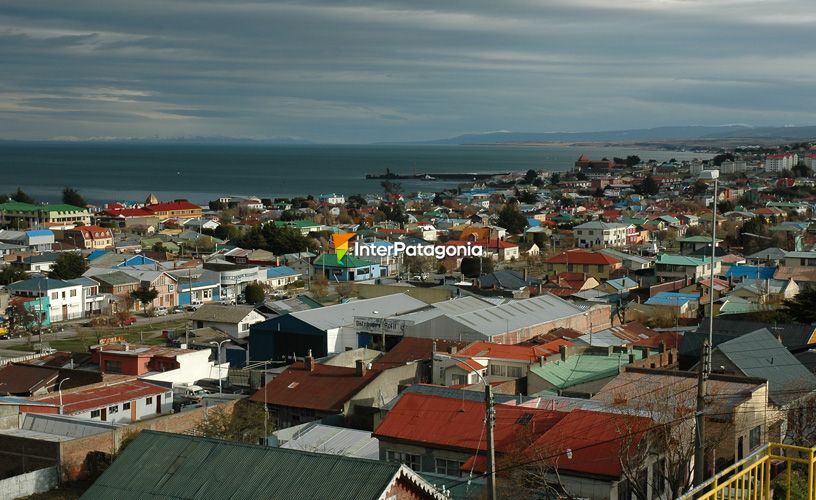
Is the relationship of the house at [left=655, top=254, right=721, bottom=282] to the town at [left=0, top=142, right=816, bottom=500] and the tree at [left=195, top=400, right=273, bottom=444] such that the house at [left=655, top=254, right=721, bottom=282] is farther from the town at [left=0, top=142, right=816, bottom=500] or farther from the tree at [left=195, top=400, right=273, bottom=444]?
the tree at [left=195, top=400, right=273, bottom=444]

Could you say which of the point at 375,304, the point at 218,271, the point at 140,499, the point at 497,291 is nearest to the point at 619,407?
the point at 140,499

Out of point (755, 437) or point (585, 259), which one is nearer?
point (755, 437)

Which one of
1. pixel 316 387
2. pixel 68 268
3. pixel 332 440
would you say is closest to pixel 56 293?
pixel 68 268

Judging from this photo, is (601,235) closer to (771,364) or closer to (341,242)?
(341,242)

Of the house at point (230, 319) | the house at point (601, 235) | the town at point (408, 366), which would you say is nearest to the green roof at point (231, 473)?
the town at point (408, 366)

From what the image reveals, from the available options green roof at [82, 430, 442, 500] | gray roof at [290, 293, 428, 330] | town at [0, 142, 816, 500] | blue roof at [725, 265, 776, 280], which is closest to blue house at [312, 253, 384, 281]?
town at [0, 142, 816, 500]

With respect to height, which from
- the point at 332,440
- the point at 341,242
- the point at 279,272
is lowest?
the point at 279,272
